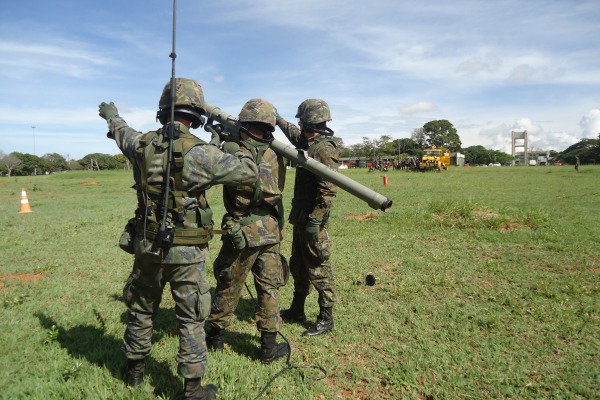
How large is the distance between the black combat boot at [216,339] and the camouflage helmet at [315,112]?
2336mm

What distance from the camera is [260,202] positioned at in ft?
12.6

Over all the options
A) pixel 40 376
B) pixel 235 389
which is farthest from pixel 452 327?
pixel 40 376

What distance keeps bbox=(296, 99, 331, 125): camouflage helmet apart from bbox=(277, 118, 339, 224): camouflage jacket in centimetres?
19

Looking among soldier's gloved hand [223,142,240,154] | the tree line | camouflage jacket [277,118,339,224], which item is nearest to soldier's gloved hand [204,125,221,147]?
soldier's gloved hand [223,142,240,154]

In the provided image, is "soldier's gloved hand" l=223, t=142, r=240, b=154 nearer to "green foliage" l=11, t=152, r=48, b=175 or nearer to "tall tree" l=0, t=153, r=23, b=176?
"tall tree" l=0, t=153, r=23, b=176

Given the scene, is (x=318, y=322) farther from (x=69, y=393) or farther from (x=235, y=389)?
(x=69, y=393)

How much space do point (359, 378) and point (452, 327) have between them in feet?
4.90

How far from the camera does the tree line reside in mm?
73875

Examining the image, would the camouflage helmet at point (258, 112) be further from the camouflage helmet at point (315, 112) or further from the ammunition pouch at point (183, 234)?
the ammunition pouch at point (183, 234)

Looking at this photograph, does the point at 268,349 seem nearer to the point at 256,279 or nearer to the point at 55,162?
the point at 256,279

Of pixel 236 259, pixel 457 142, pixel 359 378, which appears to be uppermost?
pixel 457 142

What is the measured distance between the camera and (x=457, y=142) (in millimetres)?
104000

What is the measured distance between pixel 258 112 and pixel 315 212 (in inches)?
47.7

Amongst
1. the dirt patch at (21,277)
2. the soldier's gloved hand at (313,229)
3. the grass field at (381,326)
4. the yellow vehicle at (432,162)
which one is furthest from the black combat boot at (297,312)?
the yellow vehicle at (432,162)
